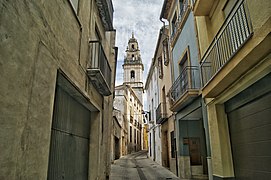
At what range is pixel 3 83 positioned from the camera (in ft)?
7.43

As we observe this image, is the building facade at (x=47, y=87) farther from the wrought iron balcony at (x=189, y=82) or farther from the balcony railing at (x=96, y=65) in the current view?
the wrought iron balcony at (x=189, y=82)

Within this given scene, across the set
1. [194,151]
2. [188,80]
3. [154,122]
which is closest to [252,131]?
[188,80]

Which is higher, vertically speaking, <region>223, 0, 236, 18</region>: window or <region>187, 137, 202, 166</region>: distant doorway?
<region>223, 0, 236, 18</region>: window

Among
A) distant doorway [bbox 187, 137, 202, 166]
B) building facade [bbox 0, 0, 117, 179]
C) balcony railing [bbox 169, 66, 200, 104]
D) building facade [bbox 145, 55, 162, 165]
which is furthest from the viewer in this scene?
building facade [bbox 145, 55, 162, 165]

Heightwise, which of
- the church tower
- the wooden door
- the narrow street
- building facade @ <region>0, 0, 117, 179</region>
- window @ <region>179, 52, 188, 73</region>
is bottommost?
the narrow street

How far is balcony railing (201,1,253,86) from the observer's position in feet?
15.2

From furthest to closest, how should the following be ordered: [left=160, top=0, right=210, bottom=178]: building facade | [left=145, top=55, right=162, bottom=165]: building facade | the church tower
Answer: the church tower, [left=145, top=55, right=162, bottom=165]: building facade, [left=160, top=0, right=210, bottom=178]: building facade

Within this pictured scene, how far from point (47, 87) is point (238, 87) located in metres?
4.25

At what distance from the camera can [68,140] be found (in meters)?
5.11

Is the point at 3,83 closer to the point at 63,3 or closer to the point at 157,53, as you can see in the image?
the point at 63,3

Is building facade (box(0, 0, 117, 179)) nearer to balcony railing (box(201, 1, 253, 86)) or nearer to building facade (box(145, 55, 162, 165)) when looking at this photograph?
balcony railing (box(201, 1, 253, 86))

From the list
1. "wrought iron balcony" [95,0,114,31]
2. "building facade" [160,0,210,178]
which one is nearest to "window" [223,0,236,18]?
"building facade" [160,0,210,178]

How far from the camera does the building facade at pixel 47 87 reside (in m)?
2.39

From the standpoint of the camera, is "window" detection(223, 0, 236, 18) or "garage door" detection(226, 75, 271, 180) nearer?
"garage door" detection(226, 75, 271, 180)
